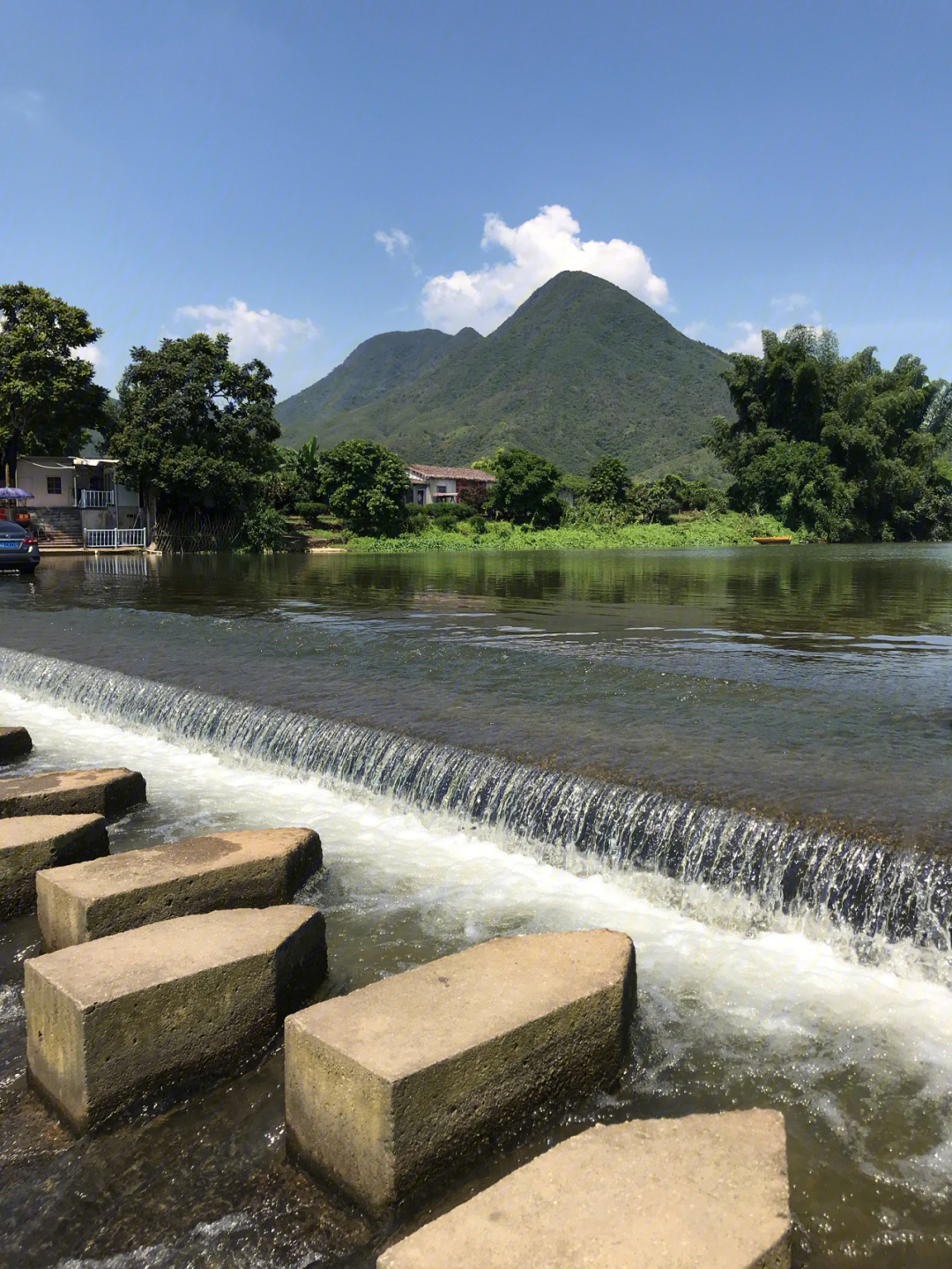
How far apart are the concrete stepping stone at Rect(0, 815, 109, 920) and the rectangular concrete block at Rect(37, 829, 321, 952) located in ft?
1.61

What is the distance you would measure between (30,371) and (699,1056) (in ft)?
162

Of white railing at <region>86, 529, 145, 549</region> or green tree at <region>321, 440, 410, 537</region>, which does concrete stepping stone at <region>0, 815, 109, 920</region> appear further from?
green tree at <region>321, 440, 410, 537</region>

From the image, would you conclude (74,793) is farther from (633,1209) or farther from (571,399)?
(571,399)

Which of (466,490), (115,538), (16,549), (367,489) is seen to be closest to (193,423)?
(115,538)

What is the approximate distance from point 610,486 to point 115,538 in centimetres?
4642

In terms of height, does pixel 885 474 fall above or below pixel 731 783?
above

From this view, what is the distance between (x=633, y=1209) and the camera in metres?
2.65

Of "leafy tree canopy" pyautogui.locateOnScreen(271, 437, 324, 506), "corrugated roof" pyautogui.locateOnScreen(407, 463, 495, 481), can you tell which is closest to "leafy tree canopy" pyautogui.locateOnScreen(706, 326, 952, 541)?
"corrugated roof" pyautogui.locateOnScreen(407, 463, 495, 481)

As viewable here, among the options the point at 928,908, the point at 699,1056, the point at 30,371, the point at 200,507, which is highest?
the point at 30,371

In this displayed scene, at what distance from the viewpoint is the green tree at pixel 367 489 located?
61.3 meters

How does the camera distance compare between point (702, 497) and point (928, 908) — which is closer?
point (928, 908)

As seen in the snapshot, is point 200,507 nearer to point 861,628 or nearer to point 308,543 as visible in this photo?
point 308,543

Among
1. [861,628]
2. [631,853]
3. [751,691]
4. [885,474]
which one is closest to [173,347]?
[861,628]

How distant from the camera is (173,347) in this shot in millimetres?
46000
